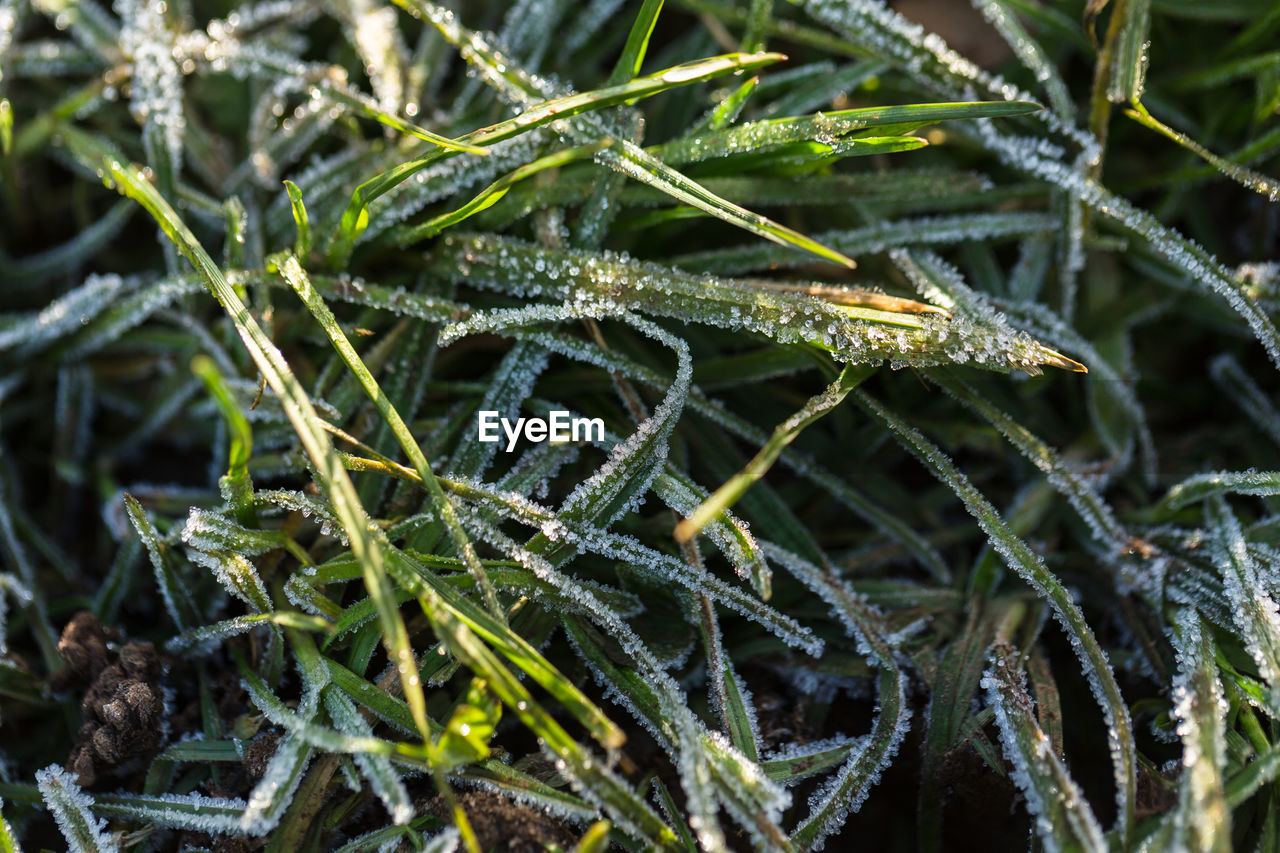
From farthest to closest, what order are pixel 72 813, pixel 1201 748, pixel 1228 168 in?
pixel 1228 168 → pixel 72 813 → pixel 1201 748

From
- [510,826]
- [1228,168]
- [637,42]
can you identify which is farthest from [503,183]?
[1228,168]

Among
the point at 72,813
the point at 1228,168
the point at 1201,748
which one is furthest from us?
the point at 1228,168

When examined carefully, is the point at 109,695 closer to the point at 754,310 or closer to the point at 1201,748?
the point at 754,310

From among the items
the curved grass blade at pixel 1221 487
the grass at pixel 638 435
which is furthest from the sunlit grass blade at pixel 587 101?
the curved grass blade at pixel 1221 487

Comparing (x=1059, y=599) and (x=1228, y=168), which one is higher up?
(x=1228, y=168)

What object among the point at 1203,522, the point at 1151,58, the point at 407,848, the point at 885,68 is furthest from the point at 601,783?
the point at 1151,58

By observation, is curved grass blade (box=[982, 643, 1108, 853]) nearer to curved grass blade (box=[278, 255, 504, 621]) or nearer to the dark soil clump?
curved grass blade (box=[278, 255, 504, 621])

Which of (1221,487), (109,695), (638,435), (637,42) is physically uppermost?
(637,42)

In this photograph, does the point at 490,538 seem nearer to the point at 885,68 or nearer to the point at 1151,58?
the point at 885,68
